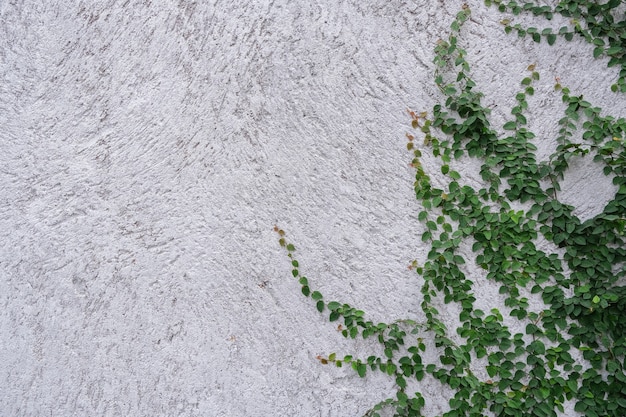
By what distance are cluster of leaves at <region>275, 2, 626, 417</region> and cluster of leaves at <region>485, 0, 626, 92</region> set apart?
21 cm

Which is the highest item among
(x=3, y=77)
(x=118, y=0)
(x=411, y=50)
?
(x=411, y=50)

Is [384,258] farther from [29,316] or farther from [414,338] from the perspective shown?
[29,316]

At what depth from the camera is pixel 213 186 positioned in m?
2.68

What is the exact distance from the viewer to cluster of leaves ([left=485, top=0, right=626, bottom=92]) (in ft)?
8.30

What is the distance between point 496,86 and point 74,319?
2.30 m

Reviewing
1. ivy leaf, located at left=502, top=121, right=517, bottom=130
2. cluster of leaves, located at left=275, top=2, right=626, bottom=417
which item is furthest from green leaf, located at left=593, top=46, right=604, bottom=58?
ivy leaf, located at left=502, top=121, right=517, bottom=130

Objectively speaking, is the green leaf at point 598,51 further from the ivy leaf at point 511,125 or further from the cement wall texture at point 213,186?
the ivy leaf at point 511,125

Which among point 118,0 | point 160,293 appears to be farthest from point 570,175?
point 118,0

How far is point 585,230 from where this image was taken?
249 centimetres

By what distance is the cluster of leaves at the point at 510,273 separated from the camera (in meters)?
2.45

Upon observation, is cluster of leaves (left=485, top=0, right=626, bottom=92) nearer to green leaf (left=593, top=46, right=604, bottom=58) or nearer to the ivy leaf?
green leaf (left=593, top=46, right=604, bottom=58)

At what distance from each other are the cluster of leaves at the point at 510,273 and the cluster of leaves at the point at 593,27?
21 cm

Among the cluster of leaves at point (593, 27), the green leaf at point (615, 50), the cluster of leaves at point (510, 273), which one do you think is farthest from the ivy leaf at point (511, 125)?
the green leaf at point (615, 50)

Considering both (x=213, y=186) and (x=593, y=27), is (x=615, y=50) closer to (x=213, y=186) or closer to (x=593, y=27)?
(x=593, y=27)
